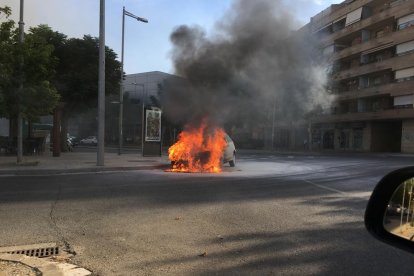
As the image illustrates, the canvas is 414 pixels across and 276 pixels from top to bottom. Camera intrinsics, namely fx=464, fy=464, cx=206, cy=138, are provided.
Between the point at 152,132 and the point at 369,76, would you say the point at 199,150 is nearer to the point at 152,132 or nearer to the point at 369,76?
the point at 152,132

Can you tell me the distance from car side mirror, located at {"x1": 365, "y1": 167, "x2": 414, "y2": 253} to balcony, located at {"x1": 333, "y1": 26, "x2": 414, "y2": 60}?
43.2 meters

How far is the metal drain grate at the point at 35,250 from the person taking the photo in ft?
17.3

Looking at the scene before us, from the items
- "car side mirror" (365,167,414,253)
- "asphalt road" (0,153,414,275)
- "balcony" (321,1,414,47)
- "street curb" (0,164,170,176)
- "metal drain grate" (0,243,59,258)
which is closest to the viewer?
"car side mirror" (365,167,414,253)

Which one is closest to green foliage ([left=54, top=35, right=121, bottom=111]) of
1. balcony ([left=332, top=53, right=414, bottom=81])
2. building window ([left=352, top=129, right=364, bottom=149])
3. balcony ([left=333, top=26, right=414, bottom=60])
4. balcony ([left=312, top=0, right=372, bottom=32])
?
balcony ([left=332, top=53, right=414, bottom=81])

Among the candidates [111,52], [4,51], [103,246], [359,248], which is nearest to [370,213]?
[359,248]

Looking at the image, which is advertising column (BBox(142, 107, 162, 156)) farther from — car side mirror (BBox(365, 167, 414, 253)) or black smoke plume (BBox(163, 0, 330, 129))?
car side mirror (BBox(365, 167, 414, 253))

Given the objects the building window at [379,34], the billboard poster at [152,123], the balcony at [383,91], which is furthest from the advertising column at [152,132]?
the building window at [379,34]

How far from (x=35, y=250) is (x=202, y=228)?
231 centimetres

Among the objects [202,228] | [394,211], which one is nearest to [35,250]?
[202,228]

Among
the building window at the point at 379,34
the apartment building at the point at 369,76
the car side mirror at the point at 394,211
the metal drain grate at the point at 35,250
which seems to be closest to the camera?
the car side mirror at the point at 394,211

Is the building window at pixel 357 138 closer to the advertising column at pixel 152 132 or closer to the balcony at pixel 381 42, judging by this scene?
the balcony at pixel 381 42

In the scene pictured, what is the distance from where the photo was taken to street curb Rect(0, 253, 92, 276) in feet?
14.7

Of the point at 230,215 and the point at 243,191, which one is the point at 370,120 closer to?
the point at 243,191

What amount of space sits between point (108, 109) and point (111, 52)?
41141 mm
